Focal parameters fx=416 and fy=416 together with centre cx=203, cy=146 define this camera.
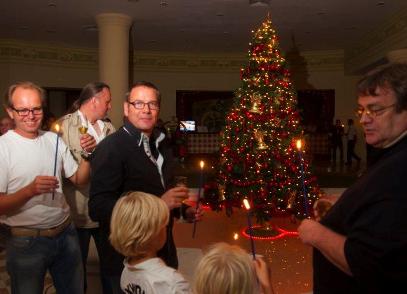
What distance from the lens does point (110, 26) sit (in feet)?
29.6

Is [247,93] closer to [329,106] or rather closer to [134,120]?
[134,120]

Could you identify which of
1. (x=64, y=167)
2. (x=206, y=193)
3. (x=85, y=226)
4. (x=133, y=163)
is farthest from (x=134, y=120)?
(x=206, y=193)

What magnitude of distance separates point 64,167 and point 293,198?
3876mm

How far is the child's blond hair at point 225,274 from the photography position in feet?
4.22

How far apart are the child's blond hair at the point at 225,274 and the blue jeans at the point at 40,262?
1.06 meters

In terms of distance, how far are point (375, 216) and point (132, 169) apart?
1.16 m

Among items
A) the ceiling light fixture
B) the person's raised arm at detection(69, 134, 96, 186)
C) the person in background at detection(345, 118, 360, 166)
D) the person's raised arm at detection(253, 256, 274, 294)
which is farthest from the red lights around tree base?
the person in background at detection(345, 118, 360, 166)

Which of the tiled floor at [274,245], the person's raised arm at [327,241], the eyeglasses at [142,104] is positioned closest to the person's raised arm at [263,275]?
the person's raised arm at [327,241]

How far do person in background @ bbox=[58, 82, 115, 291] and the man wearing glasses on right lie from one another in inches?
57.5

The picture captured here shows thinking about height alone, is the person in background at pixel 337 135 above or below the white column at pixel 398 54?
below

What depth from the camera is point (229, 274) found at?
1.29m

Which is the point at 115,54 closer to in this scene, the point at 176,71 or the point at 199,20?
the point at 199,20

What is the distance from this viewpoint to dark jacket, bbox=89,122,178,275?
1938mm

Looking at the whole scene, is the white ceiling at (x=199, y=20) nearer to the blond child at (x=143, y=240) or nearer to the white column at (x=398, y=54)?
the white column at (x=398, y=54)
